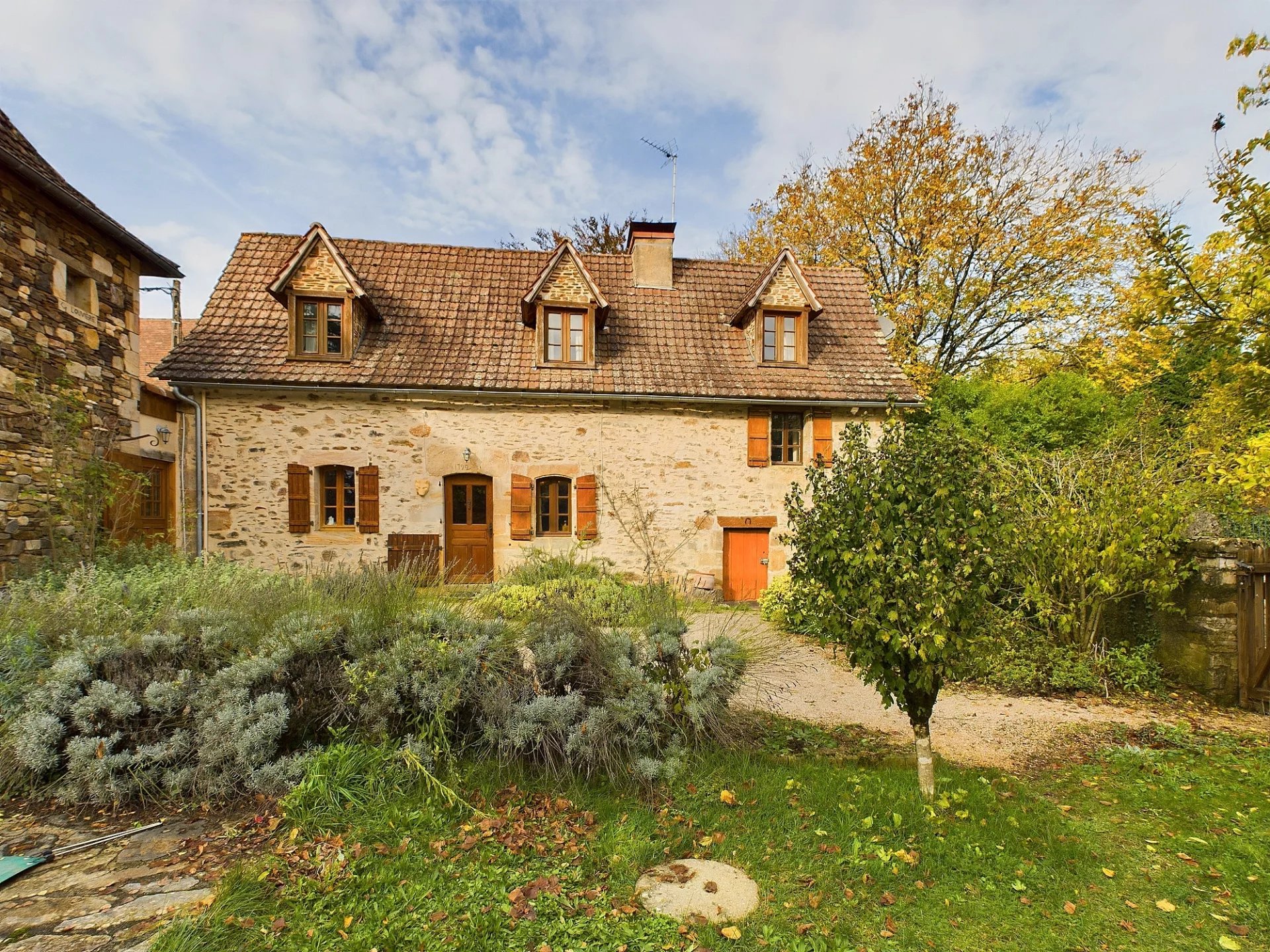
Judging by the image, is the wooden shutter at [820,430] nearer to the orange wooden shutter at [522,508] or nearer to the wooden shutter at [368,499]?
the orange wooden shutter at [522,508]

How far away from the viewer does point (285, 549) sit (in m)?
10.9

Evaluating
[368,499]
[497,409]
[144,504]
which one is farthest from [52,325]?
[497,409]

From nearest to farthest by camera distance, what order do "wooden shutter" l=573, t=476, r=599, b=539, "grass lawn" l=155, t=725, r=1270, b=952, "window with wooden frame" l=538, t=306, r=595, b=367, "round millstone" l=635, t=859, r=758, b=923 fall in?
"grass lawn" l=155, t=725, r=1270, b=952
"round millstone" l=635, t=859, r=758, b=923
"wooden shutter" l=573, t=476, r=599, b=539
"window with wooden frame" l=538, t=306, r=595, b=367

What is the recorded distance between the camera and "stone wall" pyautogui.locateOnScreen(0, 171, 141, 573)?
23.6 ft

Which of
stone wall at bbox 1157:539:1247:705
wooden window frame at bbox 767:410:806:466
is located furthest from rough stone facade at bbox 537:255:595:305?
stone wall at bbox 1157:539:1247:705

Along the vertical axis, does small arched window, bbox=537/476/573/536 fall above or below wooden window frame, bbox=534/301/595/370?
below

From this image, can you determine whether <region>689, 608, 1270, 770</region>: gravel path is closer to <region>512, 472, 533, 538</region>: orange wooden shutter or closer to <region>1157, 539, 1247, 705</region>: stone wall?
<region>1157, 539, 1247, 705</region>: stone wall

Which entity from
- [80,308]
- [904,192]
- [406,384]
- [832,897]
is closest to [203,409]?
[80,308]

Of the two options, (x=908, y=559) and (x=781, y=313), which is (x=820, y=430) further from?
(x=908, y=559)

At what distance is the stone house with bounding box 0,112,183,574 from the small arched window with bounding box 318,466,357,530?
268 centimetres

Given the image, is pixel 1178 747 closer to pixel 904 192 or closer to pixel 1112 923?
pixel 1112 923

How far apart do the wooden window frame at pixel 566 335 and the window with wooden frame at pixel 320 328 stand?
3622 mm

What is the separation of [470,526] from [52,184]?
741 centimetres

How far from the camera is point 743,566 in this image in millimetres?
12008
